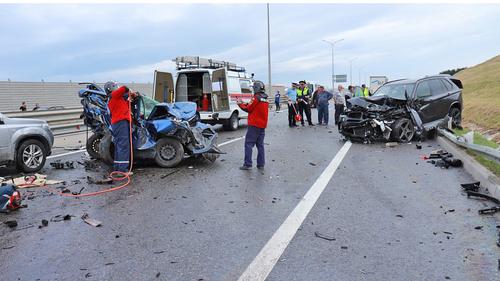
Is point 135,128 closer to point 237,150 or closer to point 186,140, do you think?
point 186,140

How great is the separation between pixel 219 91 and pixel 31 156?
7.61 meters

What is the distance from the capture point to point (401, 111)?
11.7 m

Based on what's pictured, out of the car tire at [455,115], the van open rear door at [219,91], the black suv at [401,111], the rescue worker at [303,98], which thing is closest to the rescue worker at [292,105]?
the rescue worker at [303,98]

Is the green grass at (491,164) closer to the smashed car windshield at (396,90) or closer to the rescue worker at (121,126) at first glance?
the smashed car windshield at (396,90)

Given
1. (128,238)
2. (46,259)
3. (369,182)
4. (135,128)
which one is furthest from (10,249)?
(369,182)

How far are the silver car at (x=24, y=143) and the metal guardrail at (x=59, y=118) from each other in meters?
5.06

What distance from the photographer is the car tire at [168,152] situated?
27.6ft

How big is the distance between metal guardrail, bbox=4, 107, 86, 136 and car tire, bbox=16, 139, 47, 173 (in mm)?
5175

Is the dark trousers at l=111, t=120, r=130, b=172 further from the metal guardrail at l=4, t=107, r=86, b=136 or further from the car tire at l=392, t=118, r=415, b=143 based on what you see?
the car tire at l=392, t=118, r=415, b=143

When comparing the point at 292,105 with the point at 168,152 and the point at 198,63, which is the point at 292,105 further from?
the point at 168,152

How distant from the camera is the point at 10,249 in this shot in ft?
13.7

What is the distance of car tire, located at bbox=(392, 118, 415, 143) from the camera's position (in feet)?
37.7

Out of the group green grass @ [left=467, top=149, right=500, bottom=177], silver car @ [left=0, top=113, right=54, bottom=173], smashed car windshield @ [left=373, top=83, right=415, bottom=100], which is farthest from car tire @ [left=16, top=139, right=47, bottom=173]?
smashed car windshield @ [left=373, top=83, right=415, bottom=100]

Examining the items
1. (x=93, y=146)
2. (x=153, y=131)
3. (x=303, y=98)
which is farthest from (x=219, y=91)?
(x=153, y=131)
